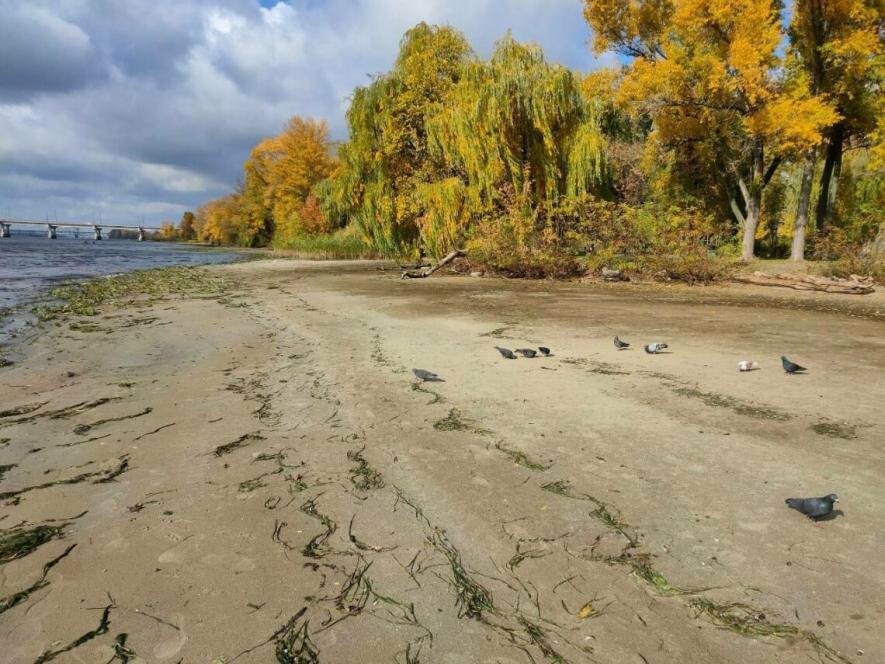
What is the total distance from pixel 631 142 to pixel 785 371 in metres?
17.2

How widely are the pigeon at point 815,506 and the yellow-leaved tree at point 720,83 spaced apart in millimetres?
14835

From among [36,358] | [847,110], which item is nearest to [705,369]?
[36,358]

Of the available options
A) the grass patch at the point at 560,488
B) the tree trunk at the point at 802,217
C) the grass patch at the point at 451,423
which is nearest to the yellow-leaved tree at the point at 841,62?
the tree trunk at the point at 802,217

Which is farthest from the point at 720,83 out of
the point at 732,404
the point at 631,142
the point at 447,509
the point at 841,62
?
the point at 447,509

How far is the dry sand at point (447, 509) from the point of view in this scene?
200 cm

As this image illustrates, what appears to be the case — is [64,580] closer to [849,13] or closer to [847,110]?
[849,13]

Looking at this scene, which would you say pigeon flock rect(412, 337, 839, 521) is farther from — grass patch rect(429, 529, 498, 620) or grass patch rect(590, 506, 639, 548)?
grass patch rect(429, 529, 498, 620)

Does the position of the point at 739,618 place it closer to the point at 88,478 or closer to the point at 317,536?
the point at 317,536

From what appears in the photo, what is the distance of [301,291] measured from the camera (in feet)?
46.9

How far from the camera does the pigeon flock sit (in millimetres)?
2525

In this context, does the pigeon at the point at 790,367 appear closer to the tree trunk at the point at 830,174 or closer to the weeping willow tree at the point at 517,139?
the weeping willow tree at the point at 517,139

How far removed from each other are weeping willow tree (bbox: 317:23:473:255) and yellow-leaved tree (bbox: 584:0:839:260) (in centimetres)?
603

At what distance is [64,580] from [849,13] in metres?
20.5

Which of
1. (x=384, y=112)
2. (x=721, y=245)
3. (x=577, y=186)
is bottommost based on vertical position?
(x=721, y=245)
